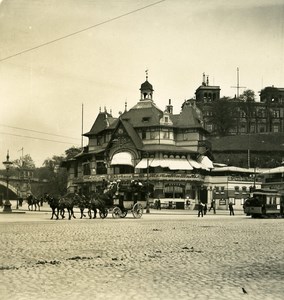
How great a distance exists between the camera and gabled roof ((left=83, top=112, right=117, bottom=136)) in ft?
270

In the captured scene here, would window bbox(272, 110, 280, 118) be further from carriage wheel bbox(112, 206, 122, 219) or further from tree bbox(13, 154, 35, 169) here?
carriage wheel bbox(112, 206, 122, 219)

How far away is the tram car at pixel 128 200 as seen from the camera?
102ft

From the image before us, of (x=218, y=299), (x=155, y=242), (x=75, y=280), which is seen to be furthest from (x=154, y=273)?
(x=155, y=242)

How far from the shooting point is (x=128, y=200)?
3197cm

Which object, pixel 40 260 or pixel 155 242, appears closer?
pixel 40 260

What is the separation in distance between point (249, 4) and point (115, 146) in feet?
201

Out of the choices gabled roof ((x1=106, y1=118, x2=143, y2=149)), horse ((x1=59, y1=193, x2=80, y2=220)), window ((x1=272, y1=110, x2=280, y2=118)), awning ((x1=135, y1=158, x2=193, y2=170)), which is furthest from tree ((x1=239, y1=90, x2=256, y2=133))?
horse ((x1=59, y1=193, x2=80, y2=220))

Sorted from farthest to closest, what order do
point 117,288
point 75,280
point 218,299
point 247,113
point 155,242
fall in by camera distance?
point 247,113 → point 155,242 → point 75,280 → point 117,288 → point 218,299

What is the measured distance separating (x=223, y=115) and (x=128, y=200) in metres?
82.9

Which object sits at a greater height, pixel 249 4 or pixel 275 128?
pixel 275 128

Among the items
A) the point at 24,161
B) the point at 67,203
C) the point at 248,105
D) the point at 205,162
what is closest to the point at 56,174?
the point at 24,161

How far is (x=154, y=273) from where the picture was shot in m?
9.24

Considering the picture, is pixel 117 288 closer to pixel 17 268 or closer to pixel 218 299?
pixel 218 299

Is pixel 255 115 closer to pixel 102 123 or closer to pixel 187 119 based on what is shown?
pixel 187 119
